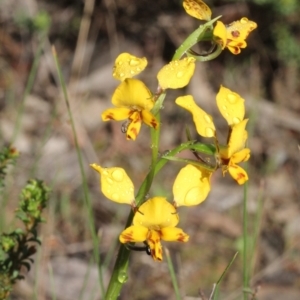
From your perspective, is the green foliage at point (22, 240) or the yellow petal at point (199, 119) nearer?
the yellow petal at point (199, 119)

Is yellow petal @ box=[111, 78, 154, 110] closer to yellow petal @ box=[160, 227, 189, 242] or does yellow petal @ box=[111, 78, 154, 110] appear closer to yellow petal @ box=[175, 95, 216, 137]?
yellow petal @ box=[175, 95, 216, 137]

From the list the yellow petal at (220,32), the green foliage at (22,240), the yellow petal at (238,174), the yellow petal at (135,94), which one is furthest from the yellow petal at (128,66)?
the green foliage at (22,240)

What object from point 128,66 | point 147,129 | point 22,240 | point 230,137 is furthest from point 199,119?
point 147,129

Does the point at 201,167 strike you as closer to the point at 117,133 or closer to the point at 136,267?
the point at 136,267

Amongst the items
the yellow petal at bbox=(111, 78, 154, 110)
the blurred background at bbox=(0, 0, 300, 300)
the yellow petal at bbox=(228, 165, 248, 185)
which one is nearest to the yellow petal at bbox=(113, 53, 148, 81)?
the yellow petal at bbox=(111, 78, 154, 110)

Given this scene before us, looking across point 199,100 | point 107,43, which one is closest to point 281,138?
point 199,100

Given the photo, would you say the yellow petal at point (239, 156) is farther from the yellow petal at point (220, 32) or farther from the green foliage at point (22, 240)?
the green foliage at point (22, 240)
